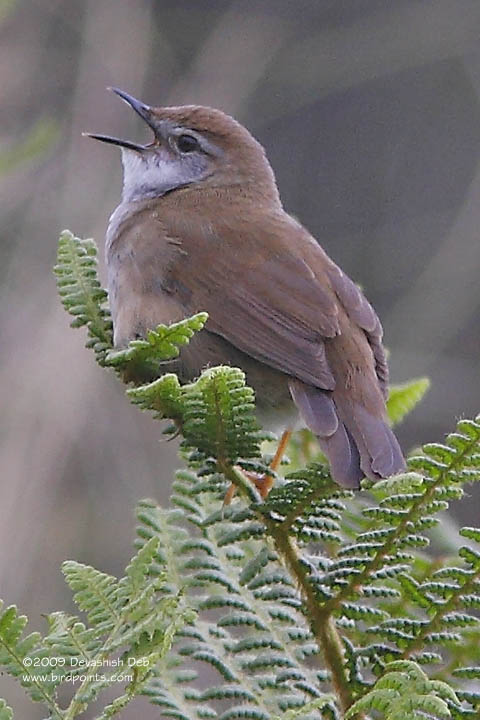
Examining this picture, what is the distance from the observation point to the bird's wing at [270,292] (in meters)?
3.02

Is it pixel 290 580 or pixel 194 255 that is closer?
pixel 290 580

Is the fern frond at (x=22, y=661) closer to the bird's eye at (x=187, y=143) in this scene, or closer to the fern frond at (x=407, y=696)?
the fern frond at (x=407, y=696)

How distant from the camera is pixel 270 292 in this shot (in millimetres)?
3188

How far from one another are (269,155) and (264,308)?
6861 millimetres

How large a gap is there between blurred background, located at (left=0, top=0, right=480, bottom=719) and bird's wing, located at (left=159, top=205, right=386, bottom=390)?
2.21 meters

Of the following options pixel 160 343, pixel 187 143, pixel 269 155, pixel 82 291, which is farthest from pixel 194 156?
pixel 269 155

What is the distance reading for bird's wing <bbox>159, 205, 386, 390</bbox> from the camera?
3.02m

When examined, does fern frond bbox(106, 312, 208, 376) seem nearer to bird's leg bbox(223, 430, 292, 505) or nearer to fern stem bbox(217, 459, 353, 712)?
fern stem bbox(217, 459, 353, 712)

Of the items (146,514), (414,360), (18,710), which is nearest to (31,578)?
(18,710)

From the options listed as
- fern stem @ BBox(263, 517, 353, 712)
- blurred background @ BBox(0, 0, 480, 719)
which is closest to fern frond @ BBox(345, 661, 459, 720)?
fern stem @ BBox(263, 517, 353, 712)

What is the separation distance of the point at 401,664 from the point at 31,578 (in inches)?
208

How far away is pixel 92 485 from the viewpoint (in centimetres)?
729

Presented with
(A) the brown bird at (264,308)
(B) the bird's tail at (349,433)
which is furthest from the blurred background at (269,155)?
(B) the bird's tail at (349,433)

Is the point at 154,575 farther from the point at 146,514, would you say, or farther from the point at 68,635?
the point at 68,635
